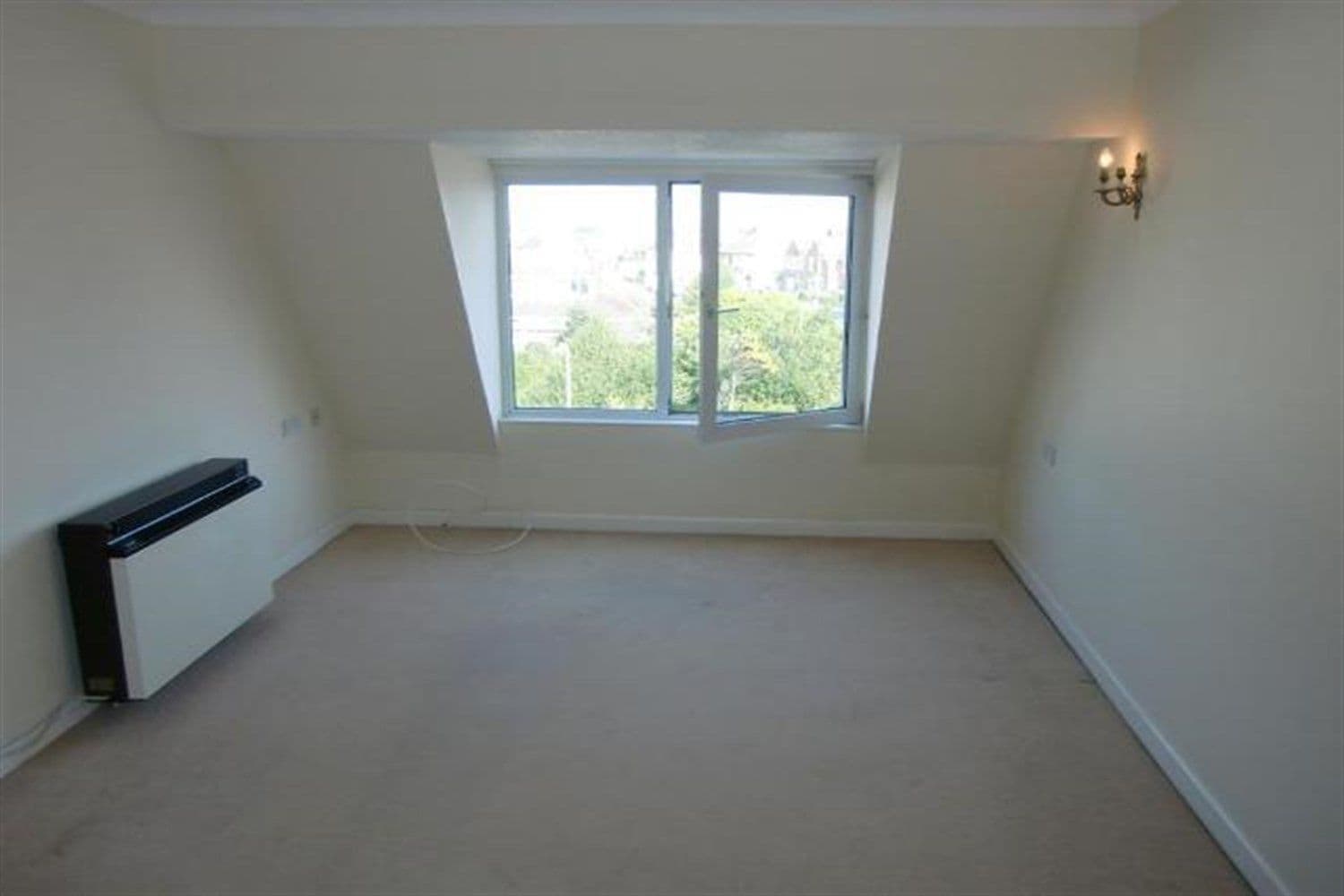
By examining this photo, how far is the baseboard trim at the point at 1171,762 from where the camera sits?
217 centimetres

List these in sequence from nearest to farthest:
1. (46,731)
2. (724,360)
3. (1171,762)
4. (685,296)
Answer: (1171,762)
(46,731)
(724,360)
(685,296)

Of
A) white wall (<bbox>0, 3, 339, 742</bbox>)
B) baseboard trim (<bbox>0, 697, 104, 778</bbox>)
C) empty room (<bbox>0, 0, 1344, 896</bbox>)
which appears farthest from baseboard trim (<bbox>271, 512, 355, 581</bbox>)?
baseboard trim (<bbox>0, 697, 104, 778</bbox>)

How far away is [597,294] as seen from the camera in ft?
15.3

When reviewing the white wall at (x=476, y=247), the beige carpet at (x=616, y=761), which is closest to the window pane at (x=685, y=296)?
the white wall at (x=476, y=247)

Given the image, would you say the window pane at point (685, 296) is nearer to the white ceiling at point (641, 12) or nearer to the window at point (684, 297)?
the window at point (684, 297)

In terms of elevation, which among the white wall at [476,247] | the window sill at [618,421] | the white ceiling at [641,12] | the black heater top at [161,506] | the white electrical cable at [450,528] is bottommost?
the white electrical cable at [450,528]

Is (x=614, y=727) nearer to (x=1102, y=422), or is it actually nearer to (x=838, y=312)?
(x=1102, y=422)

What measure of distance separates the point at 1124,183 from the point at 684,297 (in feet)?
6.96

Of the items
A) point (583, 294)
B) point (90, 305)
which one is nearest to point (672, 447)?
point (583, 294)

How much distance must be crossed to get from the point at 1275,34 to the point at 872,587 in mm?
2538

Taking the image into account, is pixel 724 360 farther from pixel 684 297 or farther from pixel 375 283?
pixel 375 283

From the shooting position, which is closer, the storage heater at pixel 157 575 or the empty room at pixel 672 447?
the empty room at pixel 672 447

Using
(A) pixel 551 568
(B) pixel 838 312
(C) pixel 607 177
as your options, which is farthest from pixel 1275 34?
(A) pixel 551 568

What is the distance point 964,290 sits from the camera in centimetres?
391
